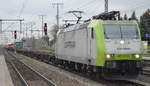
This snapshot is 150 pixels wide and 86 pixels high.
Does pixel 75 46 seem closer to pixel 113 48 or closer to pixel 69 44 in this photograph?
pixel 69 44

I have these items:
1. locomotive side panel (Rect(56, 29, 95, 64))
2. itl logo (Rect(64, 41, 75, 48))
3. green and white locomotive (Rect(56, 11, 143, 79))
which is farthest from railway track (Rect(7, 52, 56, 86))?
itl logo (Rect(64, 41, 75, 48))

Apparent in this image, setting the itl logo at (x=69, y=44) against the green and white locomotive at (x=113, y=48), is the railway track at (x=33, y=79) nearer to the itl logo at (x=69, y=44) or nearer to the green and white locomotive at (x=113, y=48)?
the green and white locomotive at (x=113, y=48)

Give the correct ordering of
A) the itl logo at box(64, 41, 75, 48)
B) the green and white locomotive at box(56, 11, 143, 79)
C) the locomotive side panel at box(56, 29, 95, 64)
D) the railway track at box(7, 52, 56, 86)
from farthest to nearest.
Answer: the itl logo at box(64, 41, 75, 48)
the locomotive side panel at box(56, 29, 95, 64)
the railway track at box(7, 52, 56, 86)
the green and white locomotive at box(56, 11, 143, 79)

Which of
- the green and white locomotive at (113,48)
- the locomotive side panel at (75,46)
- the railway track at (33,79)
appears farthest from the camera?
the locomotive side panel at (75,46)

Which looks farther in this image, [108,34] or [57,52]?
[57,52]

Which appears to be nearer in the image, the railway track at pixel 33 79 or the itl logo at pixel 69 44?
the railway track at pixel 33 79

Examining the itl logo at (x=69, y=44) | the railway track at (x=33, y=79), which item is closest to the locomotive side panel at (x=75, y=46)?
the itl logo at (x=69, y=44)

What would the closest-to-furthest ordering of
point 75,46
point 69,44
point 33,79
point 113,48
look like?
1. point 113,48
2. point 33,79
3. point 75,46
4. point 69,44

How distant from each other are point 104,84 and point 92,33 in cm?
262

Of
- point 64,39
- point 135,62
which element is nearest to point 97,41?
point 135,62

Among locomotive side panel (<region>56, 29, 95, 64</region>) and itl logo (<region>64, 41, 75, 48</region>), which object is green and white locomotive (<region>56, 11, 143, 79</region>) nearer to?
locomotive side panel (<region>56, 29, 95, 64</region>)

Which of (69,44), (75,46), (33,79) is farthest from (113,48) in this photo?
(69,44)

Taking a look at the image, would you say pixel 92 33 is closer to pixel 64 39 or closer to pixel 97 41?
pixel 97 41

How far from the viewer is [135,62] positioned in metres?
16.2
